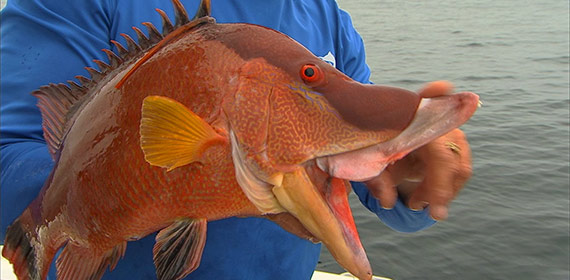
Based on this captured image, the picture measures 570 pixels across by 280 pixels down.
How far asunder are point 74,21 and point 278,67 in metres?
0.84

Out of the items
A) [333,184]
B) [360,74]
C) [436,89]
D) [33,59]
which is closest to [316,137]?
[333,184]

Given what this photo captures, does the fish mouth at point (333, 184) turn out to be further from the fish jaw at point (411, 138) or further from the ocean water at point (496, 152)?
the ocean water at point (496, 152)

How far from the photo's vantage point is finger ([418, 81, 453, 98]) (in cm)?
99

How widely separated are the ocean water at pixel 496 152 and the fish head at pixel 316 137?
4.74 m

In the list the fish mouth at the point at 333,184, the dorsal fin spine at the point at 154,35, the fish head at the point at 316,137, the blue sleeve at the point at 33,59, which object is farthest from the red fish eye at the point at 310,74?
the blue sleeve at the point at 33,59

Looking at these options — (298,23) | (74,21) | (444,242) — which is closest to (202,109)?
(74,21)

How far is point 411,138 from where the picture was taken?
3.17 ft

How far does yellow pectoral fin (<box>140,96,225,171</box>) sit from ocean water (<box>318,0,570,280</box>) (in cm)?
483

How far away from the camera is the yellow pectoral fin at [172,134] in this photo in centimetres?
99

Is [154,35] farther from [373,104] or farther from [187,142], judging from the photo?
[373,104]

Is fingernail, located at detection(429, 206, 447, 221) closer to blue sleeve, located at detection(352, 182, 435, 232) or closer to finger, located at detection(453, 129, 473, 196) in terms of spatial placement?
finger, located at detection(453, 129, 473, 196)

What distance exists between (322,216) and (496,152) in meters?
7.52

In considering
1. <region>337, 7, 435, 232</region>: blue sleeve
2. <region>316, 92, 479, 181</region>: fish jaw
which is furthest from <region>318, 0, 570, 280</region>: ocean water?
<region>316, 92, 479, 181</region>: fish jaw

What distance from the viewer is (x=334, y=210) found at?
103 cm
